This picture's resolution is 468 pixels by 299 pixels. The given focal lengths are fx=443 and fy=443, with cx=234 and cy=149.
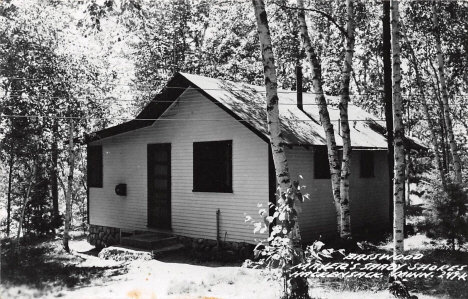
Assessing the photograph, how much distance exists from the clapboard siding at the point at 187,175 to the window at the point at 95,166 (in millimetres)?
264

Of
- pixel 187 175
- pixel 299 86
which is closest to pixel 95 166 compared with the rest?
pixel 187 175

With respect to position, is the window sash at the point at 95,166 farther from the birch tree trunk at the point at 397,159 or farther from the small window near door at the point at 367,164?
the birch tree trunk at the point at 397,159

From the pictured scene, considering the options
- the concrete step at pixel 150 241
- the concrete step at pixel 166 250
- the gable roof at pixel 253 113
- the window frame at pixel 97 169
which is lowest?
the concrete step at pixel 166 250

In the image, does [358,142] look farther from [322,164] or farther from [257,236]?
[257,236]

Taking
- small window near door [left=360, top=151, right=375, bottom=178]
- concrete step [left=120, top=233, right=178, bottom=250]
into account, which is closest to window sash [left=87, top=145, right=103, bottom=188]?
concrete step [left=120, top=233, right=178, bottom=250]

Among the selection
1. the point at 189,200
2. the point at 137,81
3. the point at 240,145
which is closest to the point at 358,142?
the point at 240,145

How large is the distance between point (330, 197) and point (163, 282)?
5.95 m

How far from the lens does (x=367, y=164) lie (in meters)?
15.0

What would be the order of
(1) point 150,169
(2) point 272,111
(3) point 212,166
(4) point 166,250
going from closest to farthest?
(2) point 272,111 < (4) point 166,250 < (3) point 212,166 < (1) point 150,169

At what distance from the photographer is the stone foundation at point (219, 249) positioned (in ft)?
37.2

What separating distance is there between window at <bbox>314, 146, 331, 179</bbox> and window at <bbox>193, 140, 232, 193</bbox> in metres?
2.56

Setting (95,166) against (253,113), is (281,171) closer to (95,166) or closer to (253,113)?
(253,113)

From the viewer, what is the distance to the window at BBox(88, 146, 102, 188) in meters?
15.9

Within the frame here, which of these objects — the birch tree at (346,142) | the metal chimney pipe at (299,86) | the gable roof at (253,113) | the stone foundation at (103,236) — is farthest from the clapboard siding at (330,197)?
the stone foundation at (103,236)
